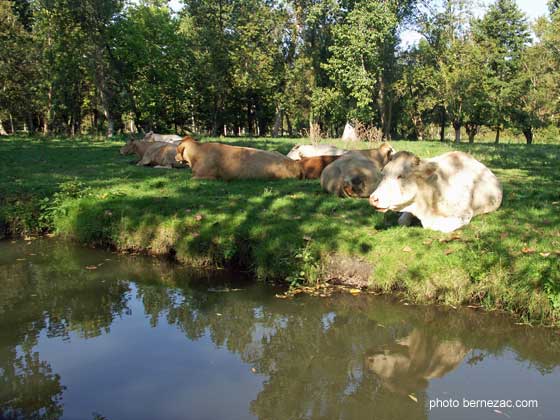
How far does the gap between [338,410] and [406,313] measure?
2407mm

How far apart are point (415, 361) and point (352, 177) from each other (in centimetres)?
550

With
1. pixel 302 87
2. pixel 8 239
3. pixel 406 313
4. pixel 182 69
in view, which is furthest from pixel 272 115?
pixel 406 313

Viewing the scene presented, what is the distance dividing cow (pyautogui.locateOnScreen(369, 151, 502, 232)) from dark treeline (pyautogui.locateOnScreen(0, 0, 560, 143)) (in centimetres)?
2805

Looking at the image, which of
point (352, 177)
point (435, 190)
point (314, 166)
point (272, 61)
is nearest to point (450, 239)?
point (435, 190)

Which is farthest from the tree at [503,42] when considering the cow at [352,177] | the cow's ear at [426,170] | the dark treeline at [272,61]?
the cow's ear at [426,170]

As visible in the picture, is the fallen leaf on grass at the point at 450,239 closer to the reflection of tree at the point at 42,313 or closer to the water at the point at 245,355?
the water at the point at 245,355

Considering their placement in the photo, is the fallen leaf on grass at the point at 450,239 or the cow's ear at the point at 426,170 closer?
the fallen leaf on grass at the point at 450,239

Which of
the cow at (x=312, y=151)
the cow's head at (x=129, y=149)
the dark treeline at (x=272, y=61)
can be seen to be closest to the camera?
the cow at (x=312, y=151)

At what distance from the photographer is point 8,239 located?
9.84m

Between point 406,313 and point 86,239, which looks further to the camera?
point 86,239

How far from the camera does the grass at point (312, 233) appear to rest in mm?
6609

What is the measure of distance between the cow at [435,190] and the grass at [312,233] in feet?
0.83

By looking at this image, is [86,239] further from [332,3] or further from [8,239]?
[332,3]

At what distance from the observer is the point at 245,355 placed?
5.46 metres
